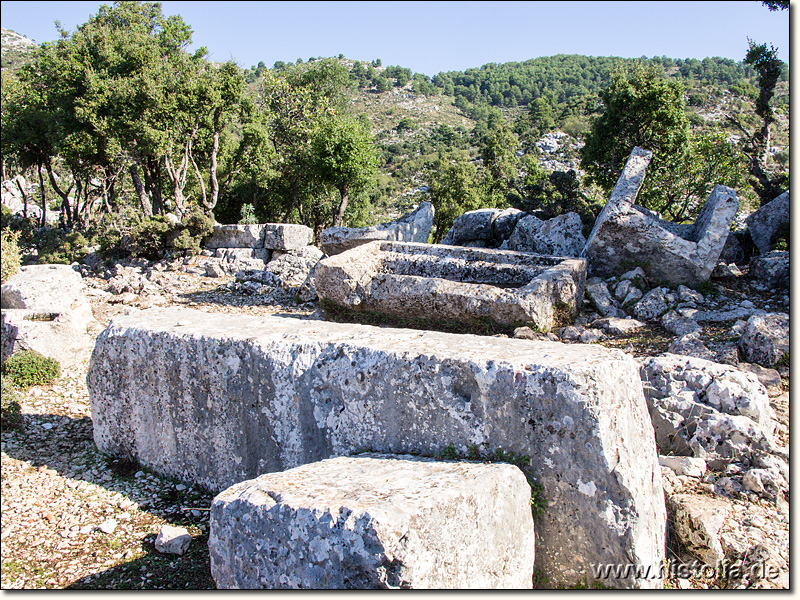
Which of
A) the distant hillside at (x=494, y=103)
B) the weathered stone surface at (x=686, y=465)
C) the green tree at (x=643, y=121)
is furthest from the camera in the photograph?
the distant hillside at (x=494, y=103)

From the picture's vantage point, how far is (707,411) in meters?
4.16

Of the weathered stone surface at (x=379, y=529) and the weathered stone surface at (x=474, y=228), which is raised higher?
the weathered stone surface at (x=474, y=228)

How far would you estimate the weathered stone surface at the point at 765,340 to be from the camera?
17.9 ft

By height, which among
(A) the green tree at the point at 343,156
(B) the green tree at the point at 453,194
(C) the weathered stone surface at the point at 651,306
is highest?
(A) the green tree at the point at 343,156

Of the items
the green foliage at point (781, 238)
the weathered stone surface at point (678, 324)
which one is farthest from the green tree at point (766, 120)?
the weathered stone surface at point (678, 324)

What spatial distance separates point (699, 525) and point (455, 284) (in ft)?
14.1

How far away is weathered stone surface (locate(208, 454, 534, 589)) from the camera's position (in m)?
2.27

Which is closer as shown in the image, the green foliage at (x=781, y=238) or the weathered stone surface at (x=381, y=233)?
the green foliage at (x=781, y=238)

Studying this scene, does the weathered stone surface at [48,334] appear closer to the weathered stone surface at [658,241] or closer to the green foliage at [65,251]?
the weathered stone surface at [658,241]

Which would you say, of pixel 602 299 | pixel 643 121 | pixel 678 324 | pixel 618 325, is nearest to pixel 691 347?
pixel 678 324

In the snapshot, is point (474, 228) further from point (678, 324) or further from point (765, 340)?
point (765, 340)

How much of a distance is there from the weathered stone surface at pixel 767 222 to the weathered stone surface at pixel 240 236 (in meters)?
10.4

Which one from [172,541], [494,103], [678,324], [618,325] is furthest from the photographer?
[494,103]

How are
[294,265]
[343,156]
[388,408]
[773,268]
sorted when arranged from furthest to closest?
[343,156] < [294,265] < [773,268] < [388,408]
